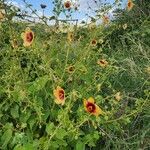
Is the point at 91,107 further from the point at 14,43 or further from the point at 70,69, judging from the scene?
the point at 14,43

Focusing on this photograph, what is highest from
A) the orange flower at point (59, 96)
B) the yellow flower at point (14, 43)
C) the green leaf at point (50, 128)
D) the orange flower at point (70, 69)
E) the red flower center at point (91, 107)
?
the yellow flower at point (14, 43)

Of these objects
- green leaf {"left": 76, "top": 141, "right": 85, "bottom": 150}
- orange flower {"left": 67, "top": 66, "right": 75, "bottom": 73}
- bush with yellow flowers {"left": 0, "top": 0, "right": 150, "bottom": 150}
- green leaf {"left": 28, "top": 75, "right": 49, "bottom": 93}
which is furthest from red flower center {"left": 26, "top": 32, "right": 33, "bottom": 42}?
green leaf {"left": 76, "top": 141, "right": 85, "bottom": 150}

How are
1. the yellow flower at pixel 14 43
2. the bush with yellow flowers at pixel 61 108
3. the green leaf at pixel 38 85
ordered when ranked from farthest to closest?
the yellow flower at pixel 14 43
the green leaf at pixel 38 85
the bush with yellow flowers at pixel 61 108

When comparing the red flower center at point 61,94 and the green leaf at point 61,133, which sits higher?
the red flower center at point 61,94

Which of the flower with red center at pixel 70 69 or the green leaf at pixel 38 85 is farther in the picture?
→ the flower with red center at pixel 70 69

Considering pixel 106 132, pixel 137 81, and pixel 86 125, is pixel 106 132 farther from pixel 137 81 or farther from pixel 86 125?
pixel 137 81

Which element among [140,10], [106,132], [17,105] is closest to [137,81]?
[106,132]

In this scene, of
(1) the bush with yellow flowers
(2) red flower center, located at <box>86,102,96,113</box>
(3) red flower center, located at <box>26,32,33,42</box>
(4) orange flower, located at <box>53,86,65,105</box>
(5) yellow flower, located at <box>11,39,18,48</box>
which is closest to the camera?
(2) red flower center, located at <box>86,102,96,113</box>

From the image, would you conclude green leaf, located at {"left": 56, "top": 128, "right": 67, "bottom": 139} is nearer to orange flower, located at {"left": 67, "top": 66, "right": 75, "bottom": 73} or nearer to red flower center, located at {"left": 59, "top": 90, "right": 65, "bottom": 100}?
red flower center, located at {"left": 59, "top": 90, "right": 65, "bottom": 100}

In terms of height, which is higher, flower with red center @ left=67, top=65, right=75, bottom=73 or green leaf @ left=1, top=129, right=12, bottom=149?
flower with red center @ left=67, top=65, right=75, bottom=73

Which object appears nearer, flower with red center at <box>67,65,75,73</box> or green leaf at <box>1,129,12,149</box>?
green leaf at <box>1,129,12,149</box>

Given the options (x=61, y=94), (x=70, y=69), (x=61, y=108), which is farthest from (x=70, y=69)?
(x=61, y=94)

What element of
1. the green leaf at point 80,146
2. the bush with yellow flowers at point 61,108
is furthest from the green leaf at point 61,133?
the green leaf at point 80,146

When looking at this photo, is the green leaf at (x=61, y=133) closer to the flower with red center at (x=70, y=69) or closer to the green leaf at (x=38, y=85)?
the green leaf at (x=38, y=85)
